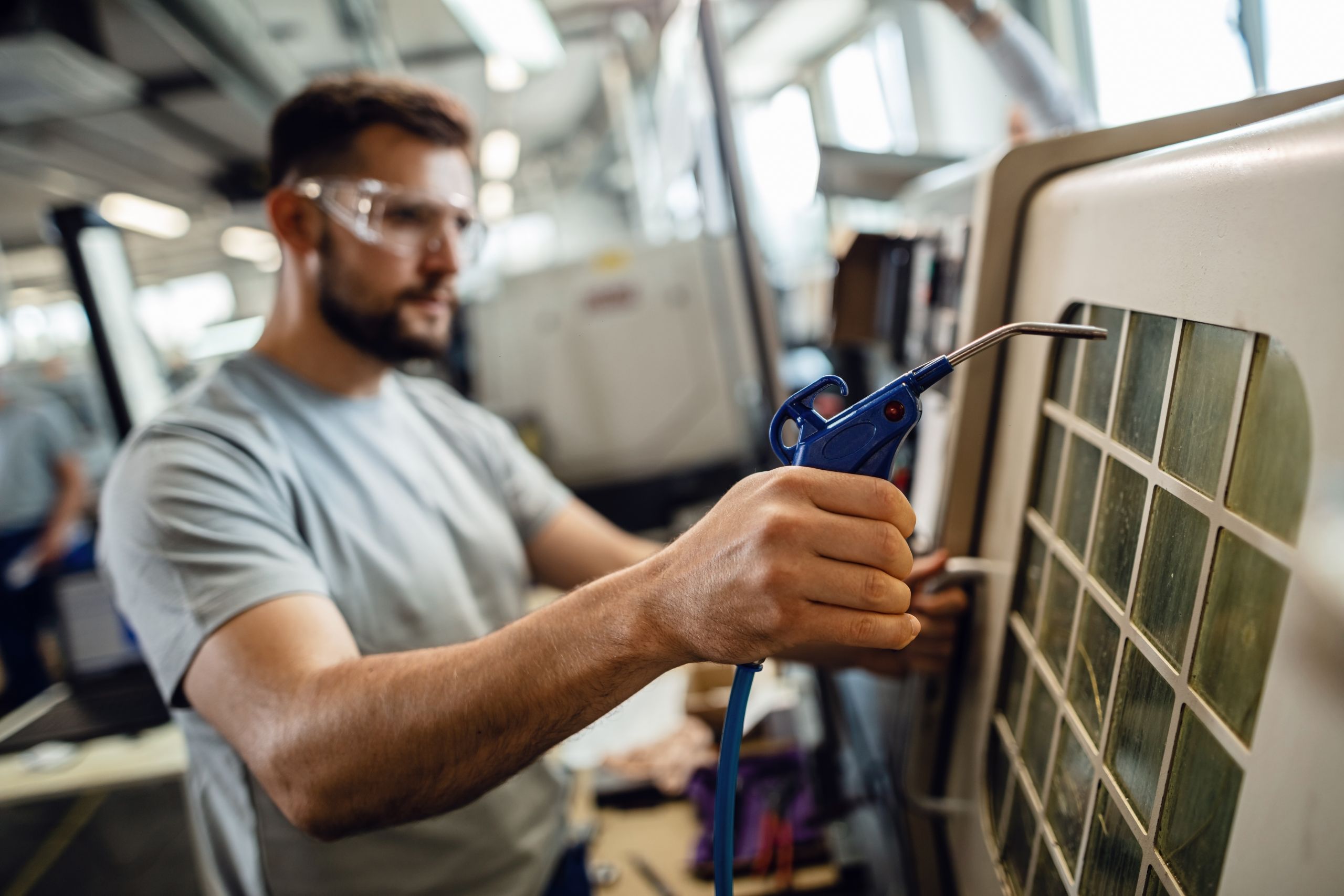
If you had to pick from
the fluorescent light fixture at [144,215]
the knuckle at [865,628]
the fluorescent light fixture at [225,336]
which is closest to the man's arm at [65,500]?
the fluorescent light fixture at [225,336]

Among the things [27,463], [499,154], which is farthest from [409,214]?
[499,154]

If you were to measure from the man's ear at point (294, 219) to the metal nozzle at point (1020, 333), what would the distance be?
3.59 ft

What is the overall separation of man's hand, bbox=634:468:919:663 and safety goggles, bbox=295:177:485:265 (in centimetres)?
92

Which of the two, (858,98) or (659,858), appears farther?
(858,98)

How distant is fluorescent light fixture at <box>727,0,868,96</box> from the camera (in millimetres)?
3795

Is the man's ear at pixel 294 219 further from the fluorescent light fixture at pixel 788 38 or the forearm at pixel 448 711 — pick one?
the fluorescent light fixture at pixel 788 38

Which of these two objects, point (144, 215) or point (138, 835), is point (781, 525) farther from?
point (144, 215)

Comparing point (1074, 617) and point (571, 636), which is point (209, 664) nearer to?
point (571, 636)

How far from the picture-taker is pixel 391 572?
1.08 m

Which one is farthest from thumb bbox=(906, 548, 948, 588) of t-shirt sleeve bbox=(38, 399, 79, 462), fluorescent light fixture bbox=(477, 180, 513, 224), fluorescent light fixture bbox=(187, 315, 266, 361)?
fluorescent light fixture bbox=(477, 180, 513, 224)

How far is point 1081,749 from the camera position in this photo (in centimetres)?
55

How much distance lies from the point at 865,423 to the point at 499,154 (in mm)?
7296

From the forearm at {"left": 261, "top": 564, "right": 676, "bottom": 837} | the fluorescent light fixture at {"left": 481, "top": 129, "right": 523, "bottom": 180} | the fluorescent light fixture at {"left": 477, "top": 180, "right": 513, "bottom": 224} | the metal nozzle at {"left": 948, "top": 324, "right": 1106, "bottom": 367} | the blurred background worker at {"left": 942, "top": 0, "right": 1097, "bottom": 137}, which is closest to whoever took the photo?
the metal nozzle at {"left": 948, "top": 324, "right": 1106, "bottom": 367}

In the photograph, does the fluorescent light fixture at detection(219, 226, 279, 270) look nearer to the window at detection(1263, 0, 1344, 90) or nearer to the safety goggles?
the safety goggles
